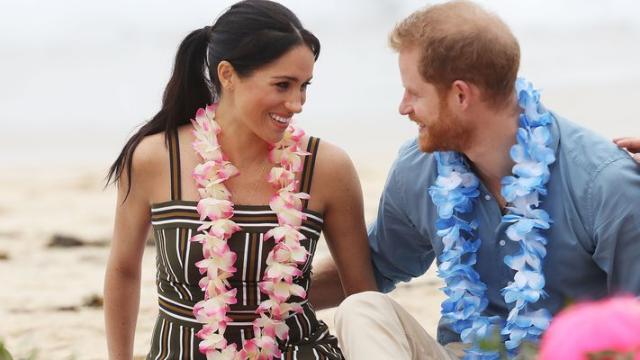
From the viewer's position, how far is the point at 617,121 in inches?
594

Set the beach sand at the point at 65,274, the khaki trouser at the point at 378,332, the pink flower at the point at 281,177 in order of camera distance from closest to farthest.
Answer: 1. the khaki trouser at the point at 378,332
2. the pink flower at the point at 281,177
3. the beach sand at the point at 65,274

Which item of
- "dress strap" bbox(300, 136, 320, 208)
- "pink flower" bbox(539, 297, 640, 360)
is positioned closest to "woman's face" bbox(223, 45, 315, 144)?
"dress strap" bbox(300, 136, 320, 208)

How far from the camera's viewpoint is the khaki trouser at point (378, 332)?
2721 mm

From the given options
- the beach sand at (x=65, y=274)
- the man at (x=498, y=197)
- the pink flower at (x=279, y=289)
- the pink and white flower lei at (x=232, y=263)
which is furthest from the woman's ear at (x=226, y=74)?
the beach sand at (x=65, y=274)

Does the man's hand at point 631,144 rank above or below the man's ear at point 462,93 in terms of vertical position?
below

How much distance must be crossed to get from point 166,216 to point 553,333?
8.51ft

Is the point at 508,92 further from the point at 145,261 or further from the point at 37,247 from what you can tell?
the point at 37,247

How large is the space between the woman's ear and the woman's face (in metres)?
0.04

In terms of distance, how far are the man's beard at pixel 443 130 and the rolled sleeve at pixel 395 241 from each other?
340mm

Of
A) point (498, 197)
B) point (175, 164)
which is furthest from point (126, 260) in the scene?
point (498, 197)

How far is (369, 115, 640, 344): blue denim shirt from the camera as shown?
2.89 metres

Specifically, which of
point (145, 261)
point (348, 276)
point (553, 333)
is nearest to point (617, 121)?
point (145, 261)

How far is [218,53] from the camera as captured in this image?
3.40 meters

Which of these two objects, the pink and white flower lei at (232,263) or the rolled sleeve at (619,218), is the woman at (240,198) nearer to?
the pink and white flower lei at (232,263)
